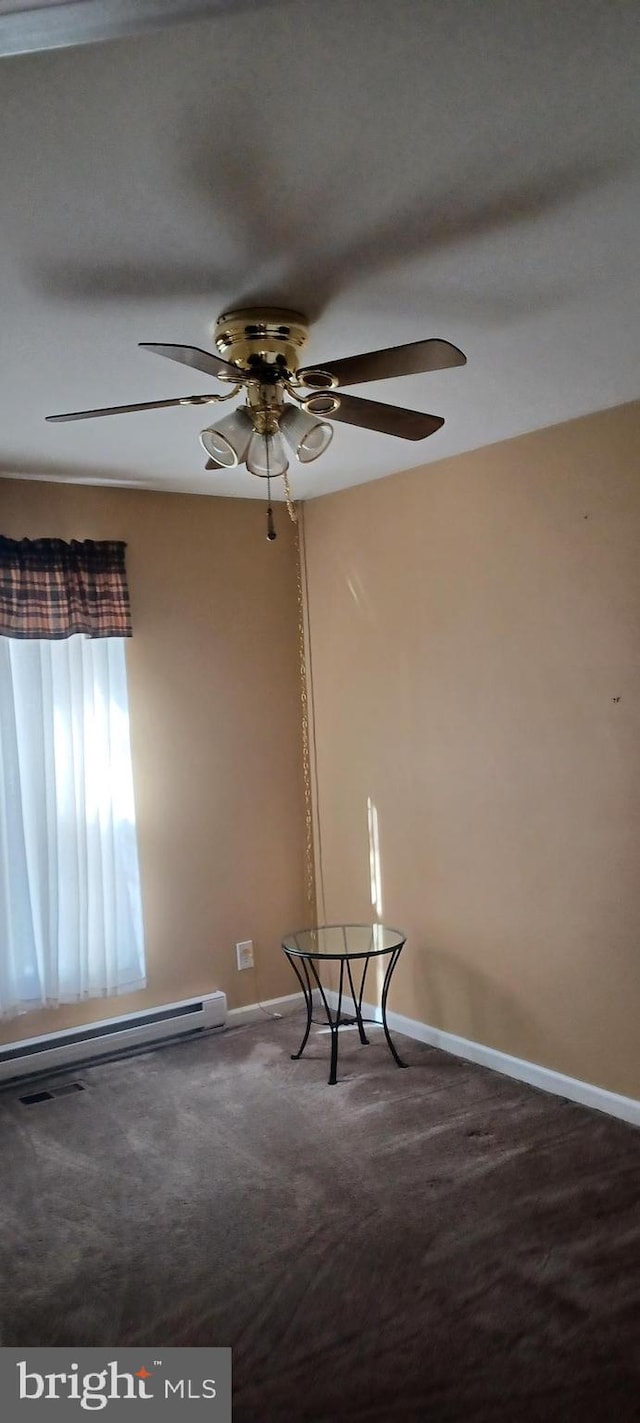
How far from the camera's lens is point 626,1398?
2.11 metres

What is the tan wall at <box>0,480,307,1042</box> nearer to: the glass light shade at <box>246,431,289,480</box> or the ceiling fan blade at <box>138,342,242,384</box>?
the glass light shade at <box>246,431,289,480</box>

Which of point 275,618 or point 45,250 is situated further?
point 275,618

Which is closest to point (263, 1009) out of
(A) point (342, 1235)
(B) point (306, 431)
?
(A) point (342, 1235)

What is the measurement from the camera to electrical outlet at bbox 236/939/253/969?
4551mm

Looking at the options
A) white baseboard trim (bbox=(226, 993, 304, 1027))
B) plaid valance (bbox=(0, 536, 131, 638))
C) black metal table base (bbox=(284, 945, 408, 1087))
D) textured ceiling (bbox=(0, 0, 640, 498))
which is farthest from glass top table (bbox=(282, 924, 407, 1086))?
textured ceiling (bbox=(0, 0, 640, 498))

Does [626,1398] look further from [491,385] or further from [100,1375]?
[491,385]

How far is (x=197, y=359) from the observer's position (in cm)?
206

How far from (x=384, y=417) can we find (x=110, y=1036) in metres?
2.72

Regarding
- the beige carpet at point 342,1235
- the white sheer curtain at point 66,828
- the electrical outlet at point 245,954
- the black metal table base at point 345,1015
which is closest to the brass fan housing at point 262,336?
the white sheer curtain at point 66,828

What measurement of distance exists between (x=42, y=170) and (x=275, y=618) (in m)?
3.04

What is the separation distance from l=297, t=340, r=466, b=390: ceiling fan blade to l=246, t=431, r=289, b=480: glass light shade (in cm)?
24

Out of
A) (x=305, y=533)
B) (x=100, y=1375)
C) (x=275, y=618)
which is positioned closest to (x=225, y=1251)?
(x=100, y=1375)

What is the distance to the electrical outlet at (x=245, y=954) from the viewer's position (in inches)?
179

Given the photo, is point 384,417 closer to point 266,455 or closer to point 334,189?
point 266,455
